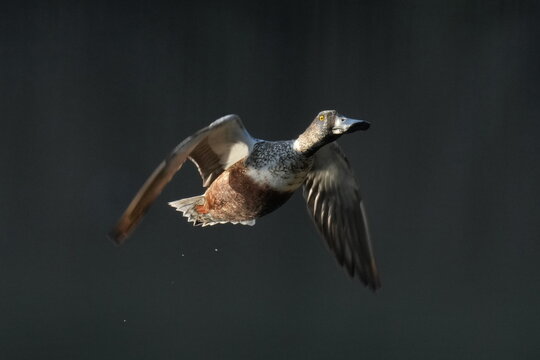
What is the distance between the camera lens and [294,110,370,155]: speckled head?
4.81ft

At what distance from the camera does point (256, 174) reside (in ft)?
5.05

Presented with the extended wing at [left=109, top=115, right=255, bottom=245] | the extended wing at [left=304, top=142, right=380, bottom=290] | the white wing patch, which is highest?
the extended wing at [left=109, top=115, right=255, bottom=245]

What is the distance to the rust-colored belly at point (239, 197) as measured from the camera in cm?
154

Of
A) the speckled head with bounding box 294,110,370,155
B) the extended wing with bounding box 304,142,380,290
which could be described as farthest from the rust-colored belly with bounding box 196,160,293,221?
the extended wing with bounding box 304,142,380,290

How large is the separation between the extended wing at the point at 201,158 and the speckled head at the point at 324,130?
0.40 feet

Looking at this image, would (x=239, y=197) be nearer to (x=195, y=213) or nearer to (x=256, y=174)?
(x=256, y=174)

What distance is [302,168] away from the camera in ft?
5.07

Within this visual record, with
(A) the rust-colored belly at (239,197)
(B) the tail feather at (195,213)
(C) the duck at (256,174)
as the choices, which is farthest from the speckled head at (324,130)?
(B) the tail feather at (195,213)

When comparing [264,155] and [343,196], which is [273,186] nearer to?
[264,155]

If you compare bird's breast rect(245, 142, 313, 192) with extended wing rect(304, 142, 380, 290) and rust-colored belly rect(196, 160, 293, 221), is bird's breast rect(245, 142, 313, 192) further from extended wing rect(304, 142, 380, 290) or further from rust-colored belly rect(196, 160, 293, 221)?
extended wing rect(304, 142, 380, 290)

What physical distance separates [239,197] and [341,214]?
40 cm

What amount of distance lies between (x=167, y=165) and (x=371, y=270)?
0.67 meters

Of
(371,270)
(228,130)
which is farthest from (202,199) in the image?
(371,270)

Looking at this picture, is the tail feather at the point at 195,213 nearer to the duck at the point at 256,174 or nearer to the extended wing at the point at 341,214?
the duck at the point at 256,174
